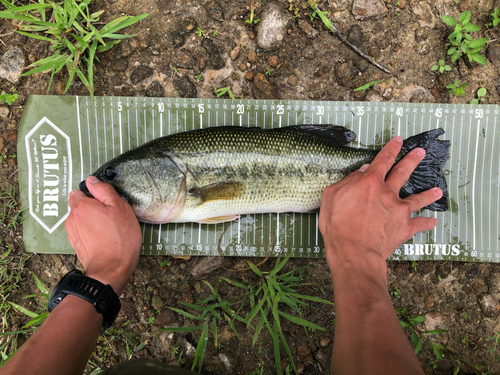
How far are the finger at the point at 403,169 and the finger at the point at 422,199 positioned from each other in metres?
0.20

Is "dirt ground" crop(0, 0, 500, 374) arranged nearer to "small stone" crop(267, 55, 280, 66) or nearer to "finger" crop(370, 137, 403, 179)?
"small stone" crop(267, 55, 280, 66)

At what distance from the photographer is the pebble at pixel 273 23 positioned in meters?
3.91

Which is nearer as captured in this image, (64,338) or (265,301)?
(64,338)

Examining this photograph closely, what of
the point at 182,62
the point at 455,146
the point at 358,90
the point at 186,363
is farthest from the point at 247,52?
the point at 186,363

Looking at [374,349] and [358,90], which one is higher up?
[358,90]

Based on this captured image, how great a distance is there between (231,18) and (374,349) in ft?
13.3

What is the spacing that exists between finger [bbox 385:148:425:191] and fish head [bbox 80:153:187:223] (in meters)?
2.37

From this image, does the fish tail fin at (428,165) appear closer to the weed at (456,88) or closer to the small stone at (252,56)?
the weed at (456,88)

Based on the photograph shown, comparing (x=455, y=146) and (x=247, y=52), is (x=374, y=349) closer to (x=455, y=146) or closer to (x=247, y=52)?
(x=455, y=146)

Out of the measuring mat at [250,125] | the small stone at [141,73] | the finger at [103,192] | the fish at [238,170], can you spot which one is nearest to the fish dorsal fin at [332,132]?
the fish at [238,170]

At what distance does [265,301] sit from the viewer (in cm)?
371

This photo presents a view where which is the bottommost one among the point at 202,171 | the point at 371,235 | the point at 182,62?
the point at 371,235

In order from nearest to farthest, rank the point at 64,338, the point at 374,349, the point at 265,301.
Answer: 1. the point at 374,349
2. the point at 64,338
3. the point at 265,301

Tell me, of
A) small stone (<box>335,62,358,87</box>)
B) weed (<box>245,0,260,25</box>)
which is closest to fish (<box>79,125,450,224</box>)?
small stone (<box>335,62,358,87</box>)
